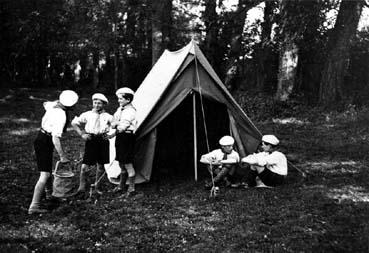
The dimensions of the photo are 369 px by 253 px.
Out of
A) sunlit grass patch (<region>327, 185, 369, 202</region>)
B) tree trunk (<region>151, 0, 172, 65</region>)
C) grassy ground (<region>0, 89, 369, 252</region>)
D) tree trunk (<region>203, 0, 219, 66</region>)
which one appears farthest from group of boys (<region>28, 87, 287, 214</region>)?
tree trunk (<region>151, 0, 172, 65</region>)

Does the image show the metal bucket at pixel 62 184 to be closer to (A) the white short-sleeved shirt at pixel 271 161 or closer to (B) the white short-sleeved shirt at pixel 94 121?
(B) the white short-sleeved shirt at pixel 94 121

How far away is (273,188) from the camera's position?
7020mm

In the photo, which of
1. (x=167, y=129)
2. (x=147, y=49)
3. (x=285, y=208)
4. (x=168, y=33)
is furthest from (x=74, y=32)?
(x=285, y=208)

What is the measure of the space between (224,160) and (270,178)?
0.91 meters

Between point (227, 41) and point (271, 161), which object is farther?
point (227, 41)

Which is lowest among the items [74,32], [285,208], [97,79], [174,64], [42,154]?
[285,208]

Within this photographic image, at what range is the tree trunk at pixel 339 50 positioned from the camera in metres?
13.1

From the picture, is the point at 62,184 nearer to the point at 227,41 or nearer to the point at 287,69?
the point at 287,69

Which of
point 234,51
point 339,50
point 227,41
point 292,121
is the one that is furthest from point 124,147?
point 227,41

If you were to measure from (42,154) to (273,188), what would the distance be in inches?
155

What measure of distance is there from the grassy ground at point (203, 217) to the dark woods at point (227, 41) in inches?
227

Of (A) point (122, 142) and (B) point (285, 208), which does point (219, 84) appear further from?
(B) point (285, 208)

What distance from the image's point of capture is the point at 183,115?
8.62 metres

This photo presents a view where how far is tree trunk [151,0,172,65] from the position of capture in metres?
16.8
